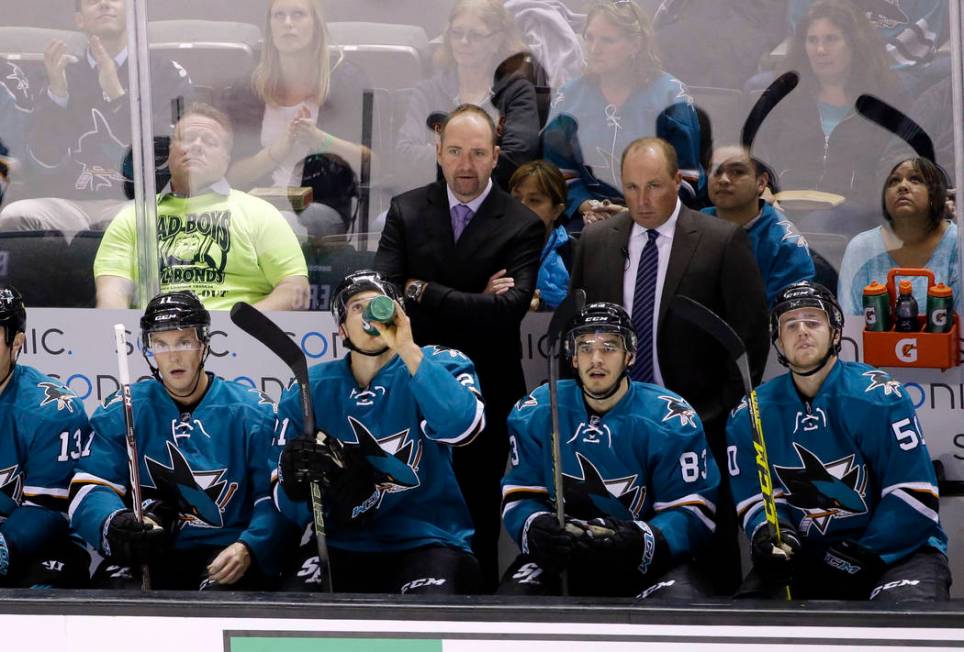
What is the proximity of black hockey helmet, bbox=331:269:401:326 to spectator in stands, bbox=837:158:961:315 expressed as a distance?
1.56m

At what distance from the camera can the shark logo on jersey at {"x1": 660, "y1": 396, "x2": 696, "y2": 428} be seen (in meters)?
3.72

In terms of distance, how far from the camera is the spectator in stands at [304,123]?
4652 mm

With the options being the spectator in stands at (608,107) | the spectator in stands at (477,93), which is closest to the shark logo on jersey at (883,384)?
the spectator in stands at (608,107)

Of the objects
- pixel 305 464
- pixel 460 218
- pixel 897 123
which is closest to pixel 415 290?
pixel 460 218

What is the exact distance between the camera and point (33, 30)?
4.71 meters

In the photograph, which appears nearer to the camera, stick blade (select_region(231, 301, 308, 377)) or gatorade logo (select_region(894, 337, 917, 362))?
stick blade (select_region(231, 301, 308, 377))

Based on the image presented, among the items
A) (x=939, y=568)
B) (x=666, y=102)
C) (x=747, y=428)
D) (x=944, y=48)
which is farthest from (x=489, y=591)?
(x=944, y=48)

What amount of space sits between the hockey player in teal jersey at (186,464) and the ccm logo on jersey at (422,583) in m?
0.41

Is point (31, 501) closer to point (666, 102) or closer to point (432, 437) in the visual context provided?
point (432, 437)

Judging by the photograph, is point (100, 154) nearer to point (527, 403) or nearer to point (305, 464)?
point (305, 464)

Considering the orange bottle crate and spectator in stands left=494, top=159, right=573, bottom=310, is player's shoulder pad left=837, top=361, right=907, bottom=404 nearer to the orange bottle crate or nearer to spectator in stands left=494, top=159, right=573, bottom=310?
the orange bottle crate

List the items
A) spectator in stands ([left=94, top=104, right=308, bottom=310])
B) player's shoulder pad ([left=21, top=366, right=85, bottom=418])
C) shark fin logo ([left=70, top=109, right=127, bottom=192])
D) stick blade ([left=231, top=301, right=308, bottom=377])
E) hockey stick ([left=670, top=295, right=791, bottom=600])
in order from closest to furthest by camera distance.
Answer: hockey stick ([left=670, top=295, right=791, bottom=600]), stick blade ([left=231, top=301, right=308, bottom=377]), player's shoulder pad ([left=21, top=366, right=85, bottom=418]), spectator in stands ([left=94, top=104, right=308, bottom=310]), shark fin logo ([left=70, top=109, right=127, bottom=192])

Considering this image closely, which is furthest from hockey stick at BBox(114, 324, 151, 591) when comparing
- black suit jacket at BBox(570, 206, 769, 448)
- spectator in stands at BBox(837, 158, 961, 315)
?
spectator in stands at BBox(837, 158, 961, 315)

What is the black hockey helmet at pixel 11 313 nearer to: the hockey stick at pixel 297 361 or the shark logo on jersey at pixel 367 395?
the hockey stick at pixel 297 361
